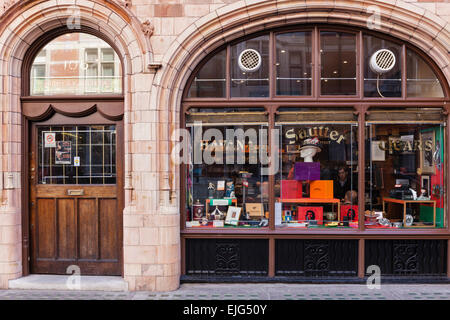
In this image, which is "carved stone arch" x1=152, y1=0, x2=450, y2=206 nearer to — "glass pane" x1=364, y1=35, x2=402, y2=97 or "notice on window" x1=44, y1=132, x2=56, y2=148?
"glass pane" x1=364, y1=35, x2=402, y2=97

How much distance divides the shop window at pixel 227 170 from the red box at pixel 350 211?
134cm

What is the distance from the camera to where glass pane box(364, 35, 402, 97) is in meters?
7.00

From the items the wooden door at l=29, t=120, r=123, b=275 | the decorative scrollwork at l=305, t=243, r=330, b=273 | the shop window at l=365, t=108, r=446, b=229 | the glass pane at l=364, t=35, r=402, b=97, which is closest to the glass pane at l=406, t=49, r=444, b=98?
the glass pane at l=364, t=35, r=402, b=97

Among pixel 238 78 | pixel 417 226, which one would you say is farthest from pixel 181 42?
pixel 417 226

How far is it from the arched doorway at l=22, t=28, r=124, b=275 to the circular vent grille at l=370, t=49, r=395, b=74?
4.40 metres

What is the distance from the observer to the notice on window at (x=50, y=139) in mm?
7242

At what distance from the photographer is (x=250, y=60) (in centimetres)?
707

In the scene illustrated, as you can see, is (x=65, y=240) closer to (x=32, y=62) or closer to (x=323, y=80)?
(x=32, y=62)

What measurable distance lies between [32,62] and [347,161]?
587 cm

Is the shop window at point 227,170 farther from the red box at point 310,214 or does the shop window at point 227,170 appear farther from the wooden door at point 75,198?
the wooden door at point 75,198

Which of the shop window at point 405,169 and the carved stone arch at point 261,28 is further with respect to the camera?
the shop window at point 405,169

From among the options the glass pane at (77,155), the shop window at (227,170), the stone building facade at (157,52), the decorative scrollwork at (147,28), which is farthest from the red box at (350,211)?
the decorative scrollwork at (147,28)

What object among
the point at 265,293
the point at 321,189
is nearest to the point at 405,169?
the point at 321,189

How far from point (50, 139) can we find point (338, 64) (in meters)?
5.25
